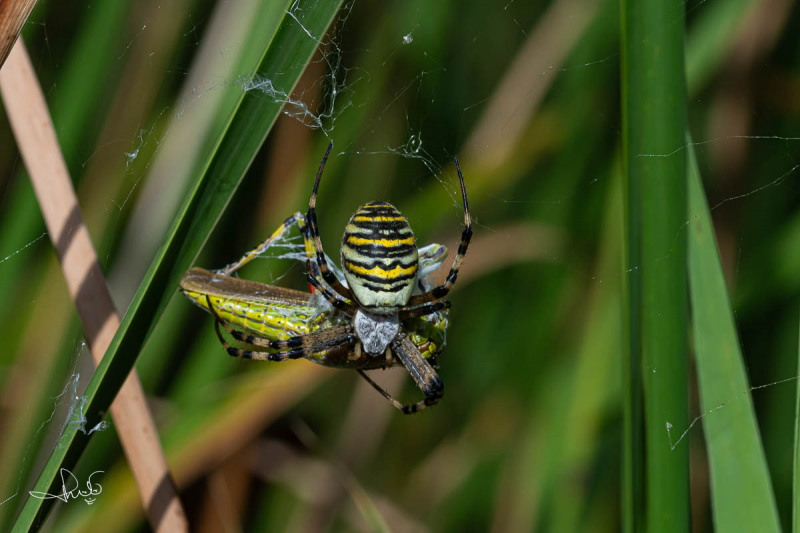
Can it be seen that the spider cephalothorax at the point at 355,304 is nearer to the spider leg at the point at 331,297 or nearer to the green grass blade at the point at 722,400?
the spider leg at the point at 331,297

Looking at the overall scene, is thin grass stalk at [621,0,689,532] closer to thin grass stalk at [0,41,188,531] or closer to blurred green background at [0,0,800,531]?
blurred green background at [0,0,800,531]

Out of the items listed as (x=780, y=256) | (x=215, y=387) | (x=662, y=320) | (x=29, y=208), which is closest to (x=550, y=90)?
(x=780, y=256)

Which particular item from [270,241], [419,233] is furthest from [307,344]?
[419,233]

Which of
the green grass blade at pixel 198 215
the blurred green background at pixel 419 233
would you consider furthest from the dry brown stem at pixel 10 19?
the blurred green background at pixel 419 233

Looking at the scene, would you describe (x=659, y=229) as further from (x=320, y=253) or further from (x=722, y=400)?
(x=320, y=253)

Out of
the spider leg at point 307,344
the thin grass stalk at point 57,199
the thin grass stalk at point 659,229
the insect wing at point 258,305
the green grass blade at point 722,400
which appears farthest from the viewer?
the spider leg at point 307,344

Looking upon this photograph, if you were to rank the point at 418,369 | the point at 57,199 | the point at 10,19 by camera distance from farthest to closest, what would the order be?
the point at 418,369
the point at 57,199
the point at 10,19

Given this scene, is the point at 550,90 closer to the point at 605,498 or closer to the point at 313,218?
the point at 313,218
